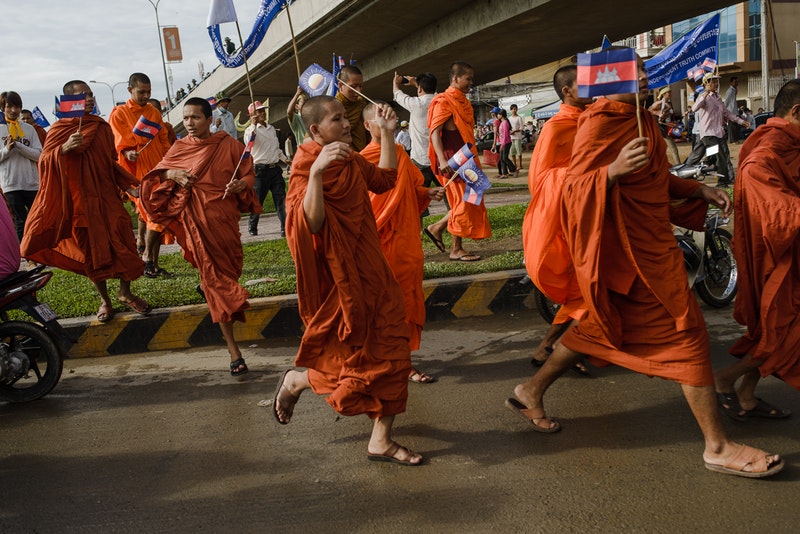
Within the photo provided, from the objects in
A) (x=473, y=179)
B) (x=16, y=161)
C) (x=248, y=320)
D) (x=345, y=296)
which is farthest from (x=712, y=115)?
(x=345, y=296)

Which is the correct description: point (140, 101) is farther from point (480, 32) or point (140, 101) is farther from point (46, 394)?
point (480, 32)

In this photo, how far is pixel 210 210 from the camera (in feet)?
17.0

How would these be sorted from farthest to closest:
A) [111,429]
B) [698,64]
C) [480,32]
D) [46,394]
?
[480,32] → [698,64] → [46,394] → [111,429]

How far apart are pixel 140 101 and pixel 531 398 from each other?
5.49 meters

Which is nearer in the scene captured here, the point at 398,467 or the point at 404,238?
the point at 398,467

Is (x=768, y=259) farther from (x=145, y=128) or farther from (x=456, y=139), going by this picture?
(x=145, y=128)

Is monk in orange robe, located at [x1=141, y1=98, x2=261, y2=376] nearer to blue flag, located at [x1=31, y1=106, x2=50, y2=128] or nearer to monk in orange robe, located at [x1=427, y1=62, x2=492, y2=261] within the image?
monk in orange robe, located at [x1=427, y1=62, x2=492, y2=261]

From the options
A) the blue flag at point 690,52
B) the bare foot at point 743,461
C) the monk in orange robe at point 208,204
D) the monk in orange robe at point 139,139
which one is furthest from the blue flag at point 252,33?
the blue flag at point 690,52

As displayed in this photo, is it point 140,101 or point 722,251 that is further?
point 140,101

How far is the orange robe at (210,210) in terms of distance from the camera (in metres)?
5.07

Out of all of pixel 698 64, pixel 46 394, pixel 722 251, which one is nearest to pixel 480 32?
pixel 698 64

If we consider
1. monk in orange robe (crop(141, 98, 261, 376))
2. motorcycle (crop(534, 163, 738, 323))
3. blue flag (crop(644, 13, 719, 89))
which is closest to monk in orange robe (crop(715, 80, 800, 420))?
motorcycle (crop(534, 163, 738, 323))

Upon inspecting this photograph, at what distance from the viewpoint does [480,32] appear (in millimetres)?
19516

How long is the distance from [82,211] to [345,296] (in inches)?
134
